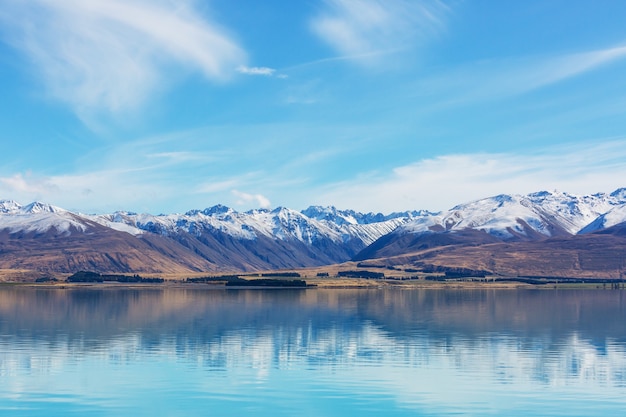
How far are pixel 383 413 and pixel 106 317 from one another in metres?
90.9

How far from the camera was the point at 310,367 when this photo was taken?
236ft

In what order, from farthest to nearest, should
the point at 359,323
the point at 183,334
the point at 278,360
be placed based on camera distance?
the point at 359,323
the point at 183,334
the point at 278,360

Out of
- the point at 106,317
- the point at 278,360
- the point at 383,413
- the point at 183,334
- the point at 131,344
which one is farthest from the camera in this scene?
the point at 106,317

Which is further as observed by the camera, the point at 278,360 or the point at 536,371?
the point at 278,360

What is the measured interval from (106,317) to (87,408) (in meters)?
82.9

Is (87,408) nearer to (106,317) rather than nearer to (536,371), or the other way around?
(536,371)

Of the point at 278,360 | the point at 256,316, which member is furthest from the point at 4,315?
the point at 278,360

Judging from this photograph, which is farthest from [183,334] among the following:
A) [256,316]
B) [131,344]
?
[256,316]

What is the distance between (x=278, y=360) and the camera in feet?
250

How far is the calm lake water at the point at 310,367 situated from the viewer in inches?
2138

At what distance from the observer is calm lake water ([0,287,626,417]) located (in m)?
54.3

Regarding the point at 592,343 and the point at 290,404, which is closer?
the point at 290,404

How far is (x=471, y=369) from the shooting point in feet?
230

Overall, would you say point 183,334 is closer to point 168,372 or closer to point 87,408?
point 168,372
